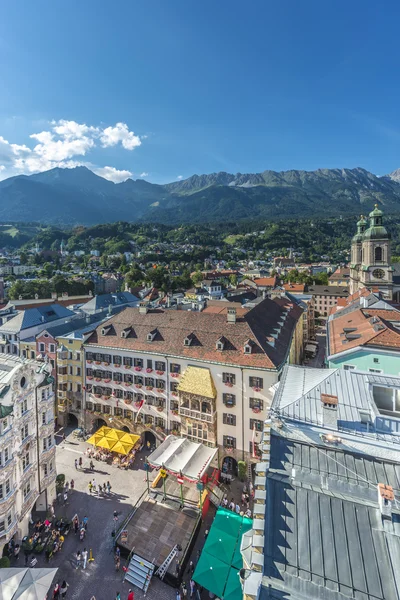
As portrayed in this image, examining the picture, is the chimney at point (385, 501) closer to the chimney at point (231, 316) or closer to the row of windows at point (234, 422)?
the row of windows at point (234, 422)

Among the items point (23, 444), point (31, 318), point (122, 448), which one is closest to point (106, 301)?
point (31, 318)

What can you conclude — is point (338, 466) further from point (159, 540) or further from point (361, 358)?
point (361, 358)

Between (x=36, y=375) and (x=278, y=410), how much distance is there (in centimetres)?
2272

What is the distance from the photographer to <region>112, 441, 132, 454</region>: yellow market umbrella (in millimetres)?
34062

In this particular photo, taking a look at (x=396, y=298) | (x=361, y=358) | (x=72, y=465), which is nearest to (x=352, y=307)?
(x=361, y=358)

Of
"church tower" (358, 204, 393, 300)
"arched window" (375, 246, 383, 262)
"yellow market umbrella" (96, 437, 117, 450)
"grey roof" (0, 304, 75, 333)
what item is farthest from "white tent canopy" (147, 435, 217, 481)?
"arched window" (375, 246, 383, 262)

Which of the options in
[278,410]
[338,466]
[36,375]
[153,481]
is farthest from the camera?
[153,481]

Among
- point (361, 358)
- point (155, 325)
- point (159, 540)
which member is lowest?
point (159, 540)

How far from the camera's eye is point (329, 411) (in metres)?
15.0

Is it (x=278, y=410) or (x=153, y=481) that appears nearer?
(x=278, y=410)

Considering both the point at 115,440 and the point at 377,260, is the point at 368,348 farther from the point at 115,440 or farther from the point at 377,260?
the point at 377,260

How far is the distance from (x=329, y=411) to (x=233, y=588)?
1538cm

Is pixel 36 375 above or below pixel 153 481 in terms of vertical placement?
above

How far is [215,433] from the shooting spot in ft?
107
